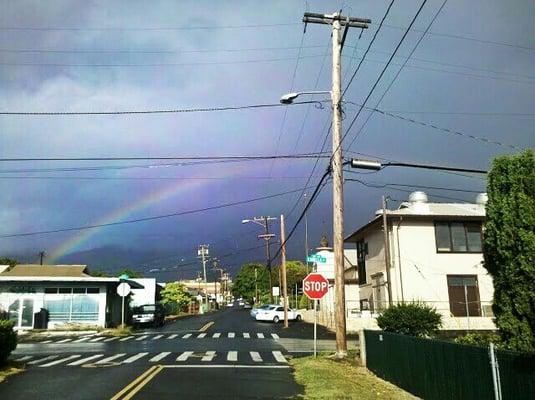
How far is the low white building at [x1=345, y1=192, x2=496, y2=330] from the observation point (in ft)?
117

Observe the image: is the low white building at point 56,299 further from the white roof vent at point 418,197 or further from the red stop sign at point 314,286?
the red stop sign at point 314,286

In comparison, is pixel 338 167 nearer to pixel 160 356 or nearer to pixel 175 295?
pixel 160 356

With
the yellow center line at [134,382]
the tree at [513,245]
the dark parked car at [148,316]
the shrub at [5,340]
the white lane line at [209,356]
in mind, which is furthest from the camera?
the dark parked car at [148,316]

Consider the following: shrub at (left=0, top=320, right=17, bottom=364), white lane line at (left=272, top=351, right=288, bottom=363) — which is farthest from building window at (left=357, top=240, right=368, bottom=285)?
shrub at (left=0, top=320, right=17, bottom=364)

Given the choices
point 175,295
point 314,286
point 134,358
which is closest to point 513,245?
point 314,286

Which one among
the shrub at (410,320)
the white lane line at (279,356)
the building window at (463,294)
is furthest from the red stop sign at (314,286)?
the building window at (463,294)

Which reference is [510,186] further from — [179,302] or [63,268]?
[179,302]

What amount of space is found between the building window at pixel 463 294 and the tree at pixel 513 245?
28.1 metres

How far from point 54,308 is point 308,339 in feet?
72.3

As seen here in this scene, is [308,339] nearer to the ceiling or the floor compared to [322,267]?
nearer to the floor

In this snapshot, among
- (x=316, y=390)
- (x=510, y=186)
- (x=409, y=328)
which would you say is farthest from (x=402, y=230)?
(x=510, y=186)

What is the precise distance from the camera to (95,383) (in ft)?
44.5

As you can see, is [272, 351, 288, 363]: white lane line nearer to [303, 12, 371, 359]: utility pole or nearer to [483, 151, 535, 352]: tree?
[303, 12, 371, 359]: utility pole

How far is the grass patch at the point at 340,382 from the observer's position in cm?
1214
